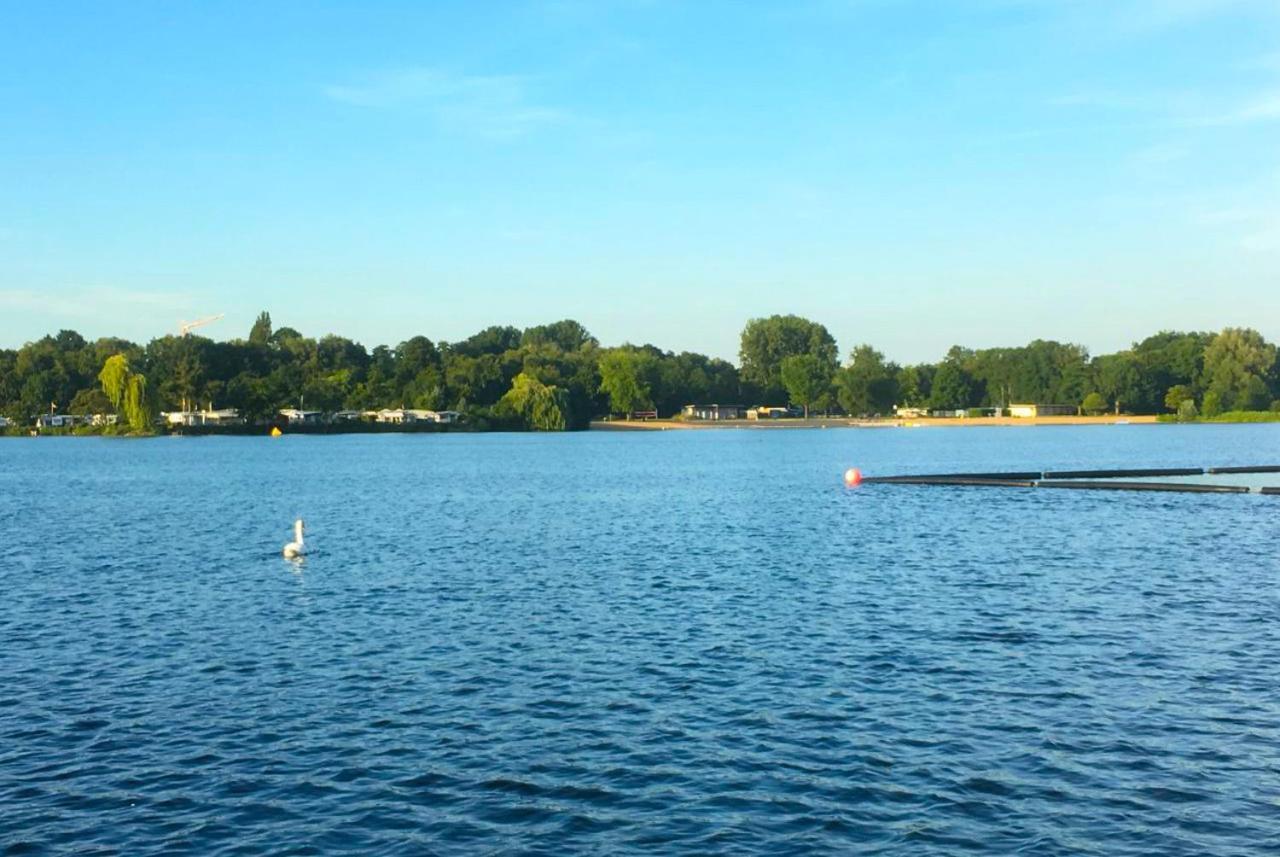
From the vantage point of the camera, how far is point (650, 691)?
20.0 metres

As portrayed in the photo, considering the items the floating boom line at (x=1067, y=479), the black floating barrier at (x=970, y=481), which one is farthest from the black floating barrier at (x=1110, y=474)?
the black floating barrier at (x=970, y=481)

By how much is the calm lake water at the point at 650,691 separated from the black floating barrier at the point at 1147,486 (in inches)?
518

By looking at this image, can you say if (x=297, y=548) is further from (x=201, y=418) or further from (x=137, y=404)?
(x=201, y=418)

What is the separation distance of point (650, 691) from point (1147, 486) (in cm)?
4827

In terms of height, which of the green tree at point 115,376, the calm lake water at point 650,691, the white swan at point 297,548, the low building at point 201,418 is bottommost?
the calm lake water at point 650,691

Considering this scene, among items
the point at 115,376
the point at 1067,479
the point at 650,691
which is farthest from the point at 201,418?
the point at 650,691

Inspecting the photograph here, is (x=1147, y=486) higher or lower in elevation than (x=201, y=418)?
lower

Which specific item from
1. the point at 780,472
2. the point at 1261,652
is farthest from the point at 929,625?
the point at 780,472

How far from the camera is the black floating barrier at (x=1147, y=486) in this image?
191 feet

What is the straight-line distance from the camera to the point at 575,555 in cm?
3959

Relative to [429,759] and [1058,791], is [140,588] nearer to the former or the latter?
[429,759]

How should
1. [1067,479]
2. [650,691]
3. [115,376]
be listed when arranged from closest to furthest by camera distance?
[650,691] < [1067,479] < [115,376]

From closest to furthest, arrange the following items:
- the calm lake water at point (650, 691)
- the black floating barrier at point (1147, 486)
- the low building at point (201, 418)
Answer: the calm lake water at point (650, 691)
the black floating barrier at point (1147, 486)
the low building at point (201, 418)

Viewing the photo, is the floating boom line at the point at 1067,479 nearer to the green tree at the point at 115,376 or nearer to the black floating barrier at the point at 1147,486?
the black floating barrier at the point at 1147,486
